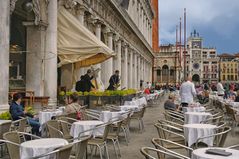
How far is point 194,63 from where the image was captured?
148375mm

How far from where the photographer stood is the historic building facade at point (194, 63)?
98250 millimetres

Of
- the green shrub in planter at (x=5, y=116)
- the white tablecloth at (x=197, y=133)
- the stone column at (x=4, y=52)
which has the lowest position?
the white tablecloth at (x=197, y=133)

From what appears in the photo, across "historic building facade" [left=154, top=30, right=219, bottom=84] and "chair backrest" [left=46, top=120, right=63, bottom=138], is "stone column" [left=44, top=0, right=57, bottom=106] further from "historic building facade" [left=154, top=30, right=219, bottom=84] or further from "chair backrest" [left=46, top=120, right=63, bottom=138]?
"historic building facade" [left=154, top=30, right=219, bottom=84]

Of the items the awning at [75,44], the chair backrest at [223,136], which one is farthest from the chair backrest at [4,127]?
the awning at [75,44]

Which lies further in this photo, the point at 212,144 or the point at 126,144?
the point at 126,144

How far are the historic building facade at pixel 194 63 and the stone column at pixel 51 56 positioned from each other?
84481 mm

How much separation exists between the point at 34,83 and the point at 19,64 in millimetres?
3695

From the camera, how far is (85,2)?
1856 centimetres

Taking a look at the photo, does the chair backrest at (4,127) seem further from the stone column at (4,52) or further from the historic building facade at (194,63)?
the historic building facade at (194,63)

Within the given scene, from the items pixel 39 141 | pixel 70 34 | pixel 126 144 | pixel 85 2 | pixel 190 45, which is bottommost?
pixel 126 144

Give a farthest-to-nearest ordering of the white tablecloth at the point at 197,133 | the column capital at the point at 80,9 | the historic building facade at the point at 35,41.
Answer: the column capital at the point at 80,9 < the historic building facade at the point at 35,41 < the white tablecloth at the point at 197,133

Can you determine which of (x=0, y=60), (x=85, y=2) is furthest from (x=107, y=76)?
(x=0, y=60)

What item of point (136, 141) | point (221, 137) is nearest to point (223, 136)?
→ point (221, 137)

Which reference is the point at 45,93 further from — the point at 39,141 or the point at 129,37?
the point at 129,37
